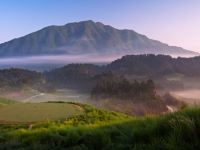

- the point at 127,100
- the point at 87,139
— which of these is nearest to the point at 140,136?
the point at 87,139

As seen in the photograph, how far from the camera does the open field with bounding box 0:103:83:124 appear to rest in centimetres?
1683

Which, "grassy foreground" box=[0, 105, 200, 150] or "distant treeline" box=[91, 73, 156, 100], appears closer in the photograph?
"grassy foreground" box=[0, 105, 200, 150]

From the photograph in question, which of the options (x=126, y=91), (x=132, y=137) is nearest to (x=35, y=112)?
(x=132, y=137)

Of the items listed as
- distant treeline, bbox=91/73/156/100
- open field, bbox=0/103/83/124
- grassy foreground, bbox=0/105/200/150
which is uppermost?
grassy foreground, bbox=0/105/200/150

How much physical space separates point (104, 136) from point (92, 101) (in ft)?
394

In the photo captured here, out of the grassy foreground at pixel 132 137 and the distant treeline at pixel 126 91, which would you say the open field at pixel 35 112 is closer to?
the grassy foreground at pixel 132 137

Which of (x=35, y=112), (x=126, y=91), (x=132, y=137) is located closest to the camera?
(x=132, y=137)

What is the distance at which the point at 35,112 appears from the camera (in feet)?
60.7

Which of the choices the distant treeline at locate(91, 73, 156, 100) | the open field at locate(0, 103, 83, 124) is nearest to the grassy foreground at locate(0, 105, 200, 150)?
the open field at locate(0, 103, 83, 124)

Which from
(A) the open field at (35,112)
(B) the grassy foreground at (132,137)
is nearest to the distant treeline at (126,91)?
(A) the open field at (35,112)

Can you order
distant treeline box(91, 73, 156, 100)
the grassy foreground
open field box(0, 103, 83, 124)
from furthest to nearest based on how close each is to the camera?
distant treeline box(91, 73, 156, 100) < open field box(0, 103, 83, 124) < the grassy foreground

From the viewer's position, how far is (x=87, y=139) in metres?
9.02

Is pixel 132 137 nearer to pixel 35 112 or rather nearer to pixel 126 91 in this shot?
pixel 35 112

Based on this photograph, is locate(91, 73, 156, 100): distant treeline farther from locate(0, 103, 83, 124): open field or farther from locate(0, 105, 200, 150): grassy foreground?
locate(0, 105, 200, 150): grassy foreground
